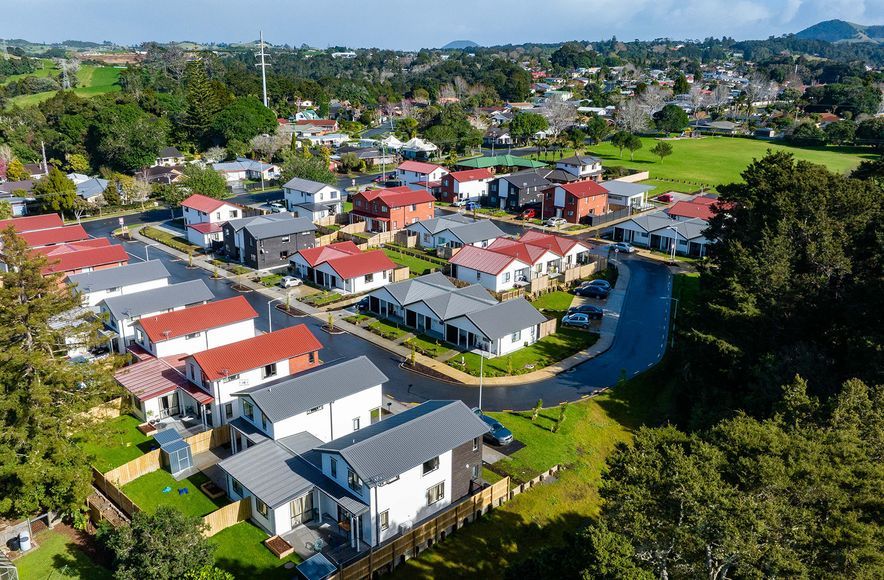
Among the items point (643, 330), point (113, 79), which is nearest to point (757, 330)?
point (643, 330)

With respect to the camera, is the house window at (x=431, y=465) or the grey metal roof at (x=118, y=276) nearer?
the house window at (x=431, y=465)

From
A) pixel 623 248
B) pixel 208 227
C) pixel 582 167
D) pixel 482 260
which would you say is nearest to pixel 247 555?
pixel 482 260

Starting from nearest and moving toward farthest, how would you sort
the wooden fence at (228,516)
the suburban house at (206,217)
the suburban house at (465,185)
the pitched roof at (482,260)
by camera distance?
the wooden fence at (228,516)
the pitched roof at (482,260)
the suburban house at (206,217)
the suburban house at (465,185)

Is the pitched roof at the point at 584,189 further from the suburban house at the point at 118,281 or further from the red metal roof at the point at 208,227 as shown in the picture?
the suburban house at the point at 118,281

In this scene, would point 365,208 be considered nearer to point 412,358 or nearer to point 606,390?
point 412,358

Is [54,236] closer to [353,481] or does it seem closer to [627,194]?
[353,481]

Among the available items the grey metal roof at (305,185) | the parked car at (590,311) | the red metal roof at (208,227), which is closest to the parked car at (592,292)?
the parked car at (590,311)
